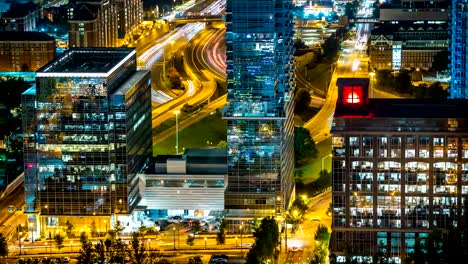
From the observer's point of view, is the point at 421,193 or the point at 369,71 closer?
the point at 421,193

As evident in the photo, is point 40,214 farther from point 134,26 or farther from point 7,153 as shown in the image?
point 134,26

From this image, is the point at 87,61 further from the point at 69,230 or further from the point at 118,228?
the point at 118,228

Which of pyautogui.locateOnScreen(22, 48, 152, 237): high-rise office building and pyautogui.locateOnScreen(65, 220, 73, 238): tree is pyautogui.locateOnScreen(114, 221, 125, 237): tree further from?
pyautogui.locateOnScreen(65, 220, 73, 238): tree

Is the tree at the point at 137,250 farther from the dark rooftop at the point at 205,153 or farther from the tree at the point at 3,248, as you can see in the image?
the dark rooftop at the point at 205,153

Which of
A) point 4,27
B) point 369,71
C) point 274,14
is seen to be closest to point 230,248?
point 274,14

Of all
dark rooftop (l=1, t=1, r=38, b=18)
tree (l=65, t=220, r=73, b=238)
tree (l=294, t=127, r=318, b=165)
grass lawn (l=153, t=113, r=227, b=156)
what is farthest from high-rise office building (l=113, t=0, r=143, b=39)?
tree (l=65, t=220, r=73, b=238)

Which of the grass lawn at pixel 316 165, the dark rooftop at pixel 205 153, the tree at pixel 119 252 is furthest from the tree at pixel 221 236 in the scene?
the grass lawn at pixel 316 165

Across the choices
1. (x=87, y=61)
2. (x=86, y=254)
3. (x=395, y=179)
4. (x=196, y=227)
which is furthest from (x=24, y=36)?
(x=395, y=179)
